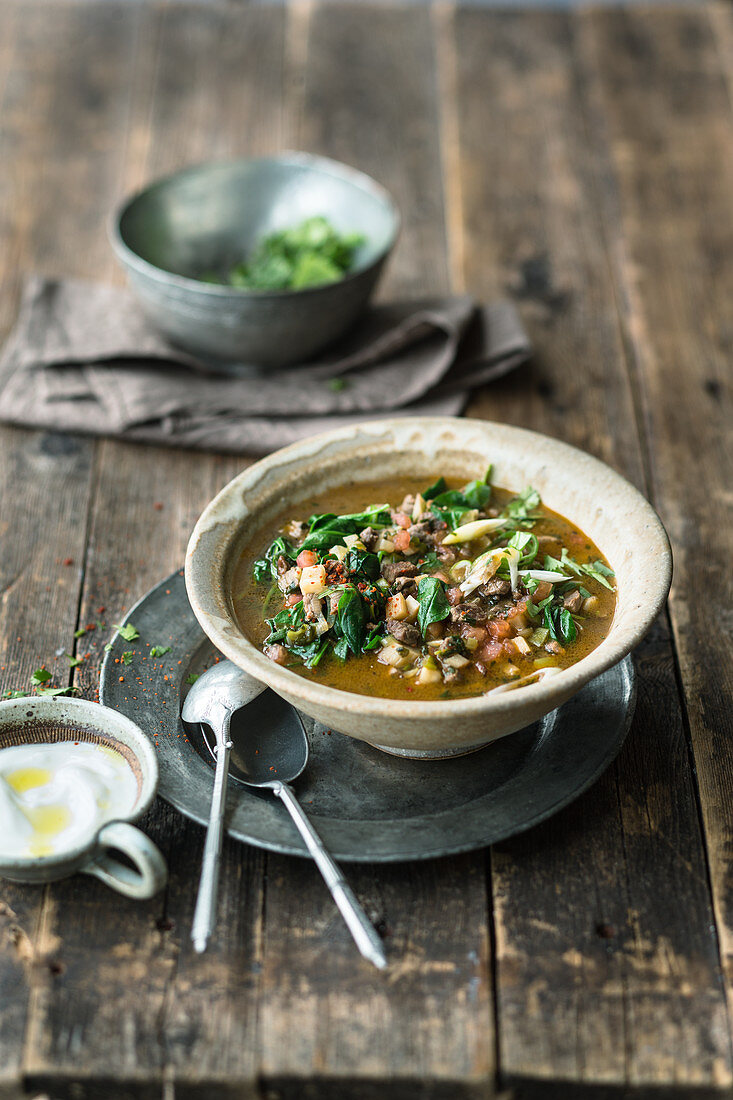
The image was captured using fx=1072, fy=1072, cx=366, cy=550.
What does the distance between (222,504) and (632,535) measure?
111cm

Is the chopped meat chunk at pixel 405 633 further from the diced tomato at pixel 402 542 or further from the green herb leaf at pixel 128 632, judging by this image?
the green herb leaf at pixel 128 632

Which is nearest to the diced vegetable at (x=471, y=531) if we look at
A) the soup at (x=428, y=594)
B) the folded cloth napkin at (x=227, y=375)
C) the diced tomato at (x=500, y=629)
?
the soup at (x=428, y=594)

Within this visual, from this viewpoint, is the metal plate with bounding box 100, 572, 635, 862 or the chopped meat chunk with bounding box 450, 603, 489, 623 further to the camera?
the chopped meat chunk with bounding box 450, 603, 489, 623

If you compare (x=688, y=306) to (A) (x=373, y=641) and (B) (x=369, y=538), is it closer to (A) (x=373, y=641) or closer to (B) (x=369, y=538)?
(B) (x=369, y=538)

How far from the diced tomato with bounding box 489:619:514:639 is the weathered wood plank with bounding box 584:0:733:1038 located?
2.22ft

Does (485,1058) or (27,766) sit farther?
(27,766)

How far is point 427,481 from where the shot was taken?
3.30m

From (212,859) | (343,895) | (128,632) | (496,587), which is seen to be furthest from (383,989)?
(128,632)

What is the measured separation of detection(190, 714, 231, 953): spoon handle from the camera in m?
2.24

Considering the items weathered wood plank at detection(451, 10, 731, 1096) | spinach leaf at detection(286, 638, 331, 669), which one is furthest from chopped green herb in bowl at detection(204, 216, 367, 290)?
spinach leaf at detection(286, 638, 331, 669)

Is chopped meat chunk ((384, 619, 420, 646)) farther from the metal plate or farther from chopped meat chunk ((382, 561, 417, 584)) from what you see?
the metal plate

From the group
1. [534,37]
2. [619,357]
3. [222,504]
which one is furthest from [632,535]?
[534,37]

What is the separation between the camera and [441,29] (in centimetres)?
661

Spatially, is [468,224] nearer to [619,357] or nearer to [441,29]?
[619,357]
